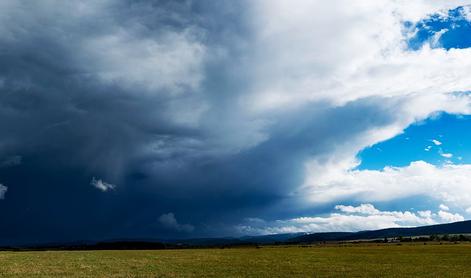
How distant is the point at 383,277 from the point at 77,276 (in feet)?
101

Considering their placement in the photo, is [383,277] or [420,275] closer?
[383,277]

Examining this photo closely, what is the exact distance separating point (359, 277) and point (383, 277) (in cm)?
251

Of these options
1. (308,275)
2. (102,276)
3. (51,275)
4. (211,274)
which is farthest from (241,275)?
(51,275)

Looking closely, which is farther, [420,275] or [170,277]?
[420,275]

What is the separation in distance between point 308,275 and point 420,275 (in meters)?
12.6

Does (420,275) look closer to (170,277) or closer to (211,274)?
(211,274)

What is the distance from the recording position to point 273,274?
159 feet

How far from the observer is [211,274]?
159ft

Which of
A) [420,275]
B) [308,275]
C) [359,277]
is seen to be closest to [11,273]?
[308,275]

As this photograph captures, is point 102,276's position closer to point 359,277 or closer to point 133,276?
point 133,276

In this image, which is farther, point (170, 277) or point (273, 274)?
point (273, 274)

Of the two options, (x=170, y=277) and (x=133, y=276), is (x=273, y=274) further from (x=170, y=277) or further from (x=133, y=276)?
(x=133, y=276)

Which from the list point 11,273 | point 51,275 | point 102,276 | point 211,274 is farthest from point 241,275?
point 11,273

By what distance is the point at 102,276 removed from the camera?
4491 centimetres
